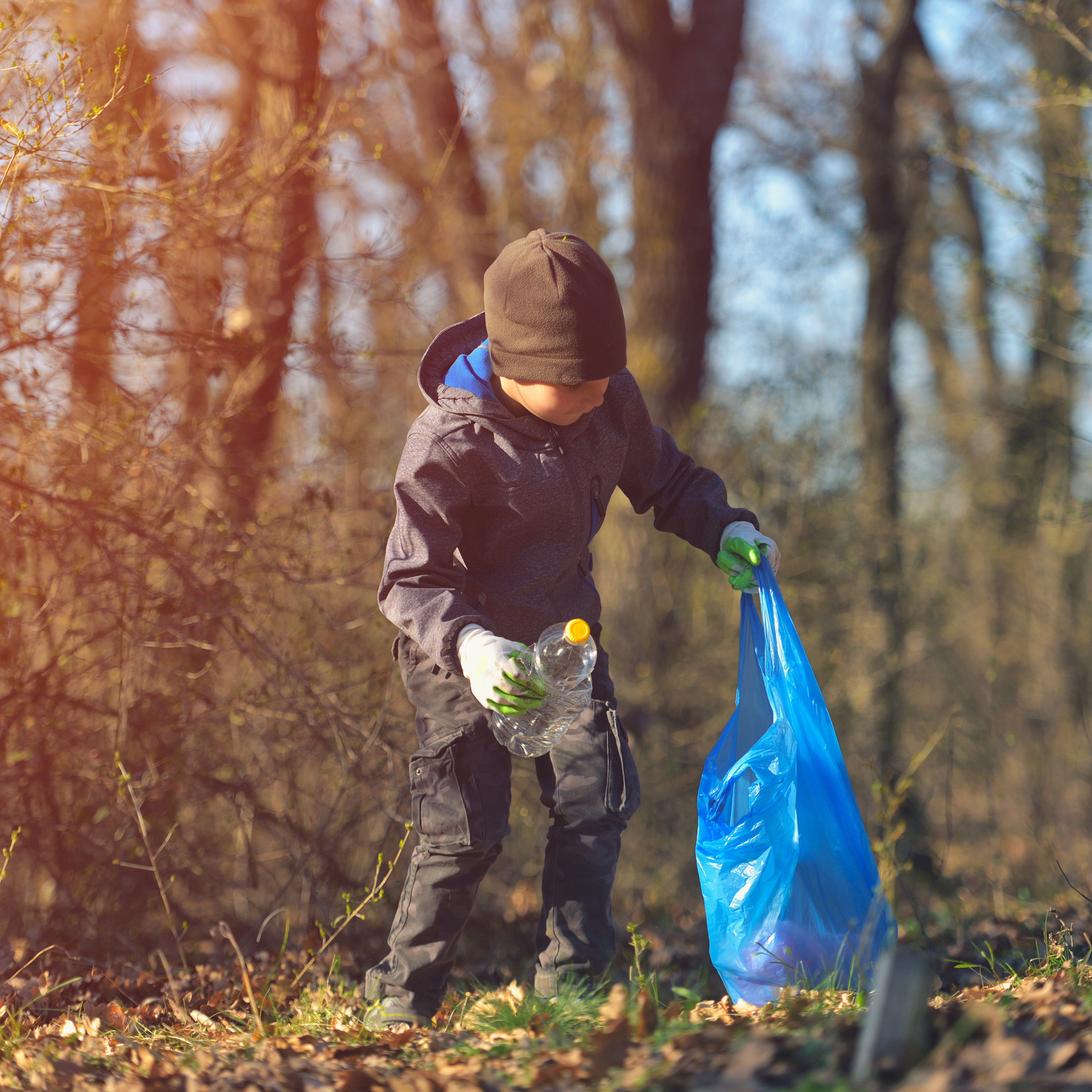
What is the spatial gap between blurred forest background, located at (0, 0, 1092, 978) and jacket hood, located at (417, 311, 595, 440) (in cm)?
109

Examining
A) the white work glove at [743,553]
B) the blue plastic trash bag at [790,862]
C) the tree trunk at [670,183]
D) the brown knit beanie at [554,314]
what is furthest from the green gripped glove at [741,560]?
the tree trunk at [670,183]

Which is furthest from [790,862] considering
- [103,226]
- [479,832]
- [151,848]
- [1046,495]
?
[1046,495]

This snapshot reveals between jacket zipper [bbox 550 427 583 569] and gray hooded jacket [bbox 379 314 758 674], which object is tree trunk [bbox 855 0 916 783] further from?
jacket zipper [bbox 550 427 583 569]

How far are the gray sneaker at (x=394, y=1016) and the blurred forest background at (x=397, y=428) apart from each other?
89cm

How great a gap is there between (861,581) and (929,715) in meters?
2.51

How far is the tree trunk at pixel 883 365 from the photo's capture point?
6.79 m

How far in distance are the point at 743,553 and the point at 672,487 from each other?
32 cm

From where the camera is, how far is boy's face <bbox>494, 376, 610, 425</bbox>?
257 cm

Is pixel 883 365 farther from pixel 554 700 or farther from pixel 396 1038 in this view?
pixel 396 1038

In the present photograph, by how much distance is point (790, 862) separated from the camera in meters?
2.58

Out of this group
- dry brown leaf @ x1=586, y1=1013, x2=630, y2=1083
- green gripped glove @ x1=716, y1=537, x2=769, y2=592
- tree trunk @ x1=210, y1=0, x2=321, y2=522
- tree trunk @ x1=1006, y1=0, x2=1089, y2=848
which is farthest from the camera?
tree trunk @ x1=1006, y1=0, x2=1089, y2=848

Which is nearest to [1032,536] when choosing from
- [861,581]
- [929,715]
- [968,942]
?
[929,715]

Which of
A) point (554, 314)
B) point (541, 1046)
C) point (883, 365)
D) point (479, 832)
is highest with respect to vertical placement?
point (883, 365)

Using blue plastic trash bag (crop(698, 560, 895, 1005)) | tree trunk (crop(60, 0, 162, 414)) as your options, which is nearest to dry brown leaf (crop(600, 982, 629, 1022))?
blue plastic trash bag (crop(698, 560, 895, 1005))
